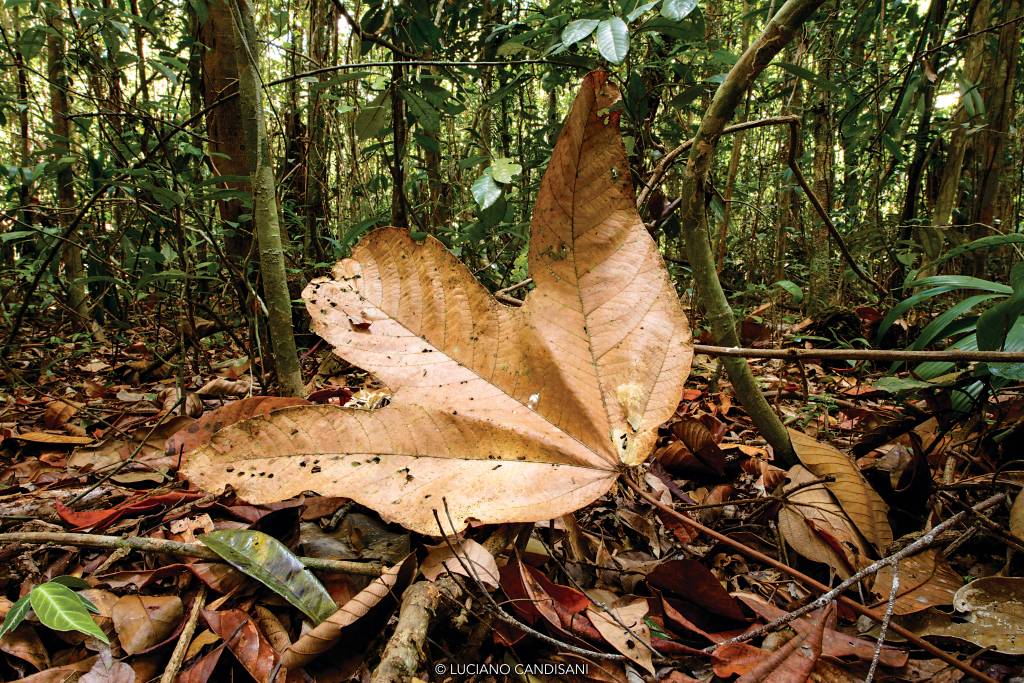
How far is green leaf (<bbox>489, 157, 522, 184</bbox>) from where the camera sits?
1559 millimetres

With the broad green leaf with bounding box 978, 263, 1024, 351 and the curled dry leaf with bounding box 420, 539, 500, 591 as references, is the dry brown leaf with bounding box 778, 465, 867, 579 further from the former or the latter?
the curled dry leaf with bounding box 420, 539, 500, 591

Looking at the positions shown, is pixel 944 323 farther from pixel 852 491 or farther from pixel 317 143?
pixel 317 143

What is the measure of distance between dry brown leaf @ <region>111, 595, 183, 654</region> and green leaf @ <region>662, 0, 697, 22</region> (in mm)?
1446

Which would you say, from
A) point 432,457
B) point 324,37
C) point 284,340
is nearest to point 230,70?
point 324,37

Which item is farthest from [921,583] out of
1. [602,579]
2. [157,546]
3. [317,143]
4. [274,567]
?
[317,143]

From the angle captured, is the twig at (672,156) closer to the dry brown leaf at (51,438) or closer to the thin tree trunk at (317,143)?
the dry brown leaf at (51,438)

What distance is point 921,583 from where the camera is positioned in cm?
77

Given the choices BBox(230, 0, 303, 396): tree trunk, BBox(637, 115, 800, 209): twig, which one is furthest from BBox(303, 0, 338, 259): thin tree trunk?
BBox(637, 115, 800, 209): twig

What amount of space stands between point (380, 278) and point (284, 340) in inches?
23.4

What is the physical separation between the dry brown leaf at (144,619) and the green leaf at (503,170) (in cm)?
122

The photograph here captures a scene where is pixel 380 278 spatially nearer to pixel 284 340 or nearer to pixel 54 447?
pixel 284 340

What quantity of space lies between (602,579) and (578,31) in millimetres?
1191

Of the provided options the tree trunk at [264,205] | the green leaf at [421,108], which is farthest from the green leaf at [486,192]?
the tree trunk at [264,205]

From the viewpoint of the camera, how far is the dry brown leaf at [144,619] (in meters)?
0.72
